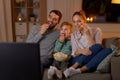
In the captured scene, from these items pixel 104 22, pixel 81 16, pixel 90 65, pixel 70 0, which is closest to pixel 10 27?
pixel 70 0

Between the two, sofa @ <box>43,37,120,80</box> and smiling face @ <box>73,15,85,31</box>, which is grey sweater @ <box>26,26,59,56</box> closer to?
smiling face @ <box>73,15,85,31</box>

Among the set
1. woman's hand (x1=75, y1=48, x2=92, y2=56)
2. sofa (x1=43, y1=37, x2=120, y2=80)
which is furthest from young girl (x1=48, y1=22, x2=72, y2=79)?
sofa (x1=43, y1=37, x2=120, y2=80)

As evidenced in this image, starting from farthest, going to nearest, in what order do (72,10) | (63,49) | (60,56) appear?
(72,10) → (63,49) → (60,56)

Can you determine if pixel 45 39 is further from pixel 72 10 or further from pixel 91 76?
pixel 72 10

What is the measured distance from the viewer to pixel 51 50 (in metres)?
2.73

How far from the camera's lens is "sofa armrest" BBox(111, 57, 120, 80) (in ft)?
7.14

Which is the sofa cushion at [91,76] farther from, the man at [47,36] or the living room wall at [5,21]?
the living room wall at [5,21]

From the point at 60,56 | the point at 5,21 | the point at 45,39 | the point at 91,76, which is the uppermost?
the point at 5,21

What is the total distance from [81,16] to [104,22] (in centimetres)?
174

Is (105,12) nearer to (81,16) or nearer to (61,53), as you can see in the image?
(81,16)

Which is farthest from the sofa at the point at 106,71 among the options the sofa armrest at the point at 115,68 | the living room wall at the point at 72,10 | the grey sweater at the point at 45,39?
the living room wall at the point at 72,10

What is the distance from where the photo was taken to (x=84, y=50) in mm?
2447

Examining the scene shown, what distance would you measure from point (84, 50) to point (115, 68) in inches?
16.1

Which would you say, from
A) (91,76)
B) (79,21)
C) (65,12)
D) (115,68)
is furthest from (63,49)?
(65,12)
